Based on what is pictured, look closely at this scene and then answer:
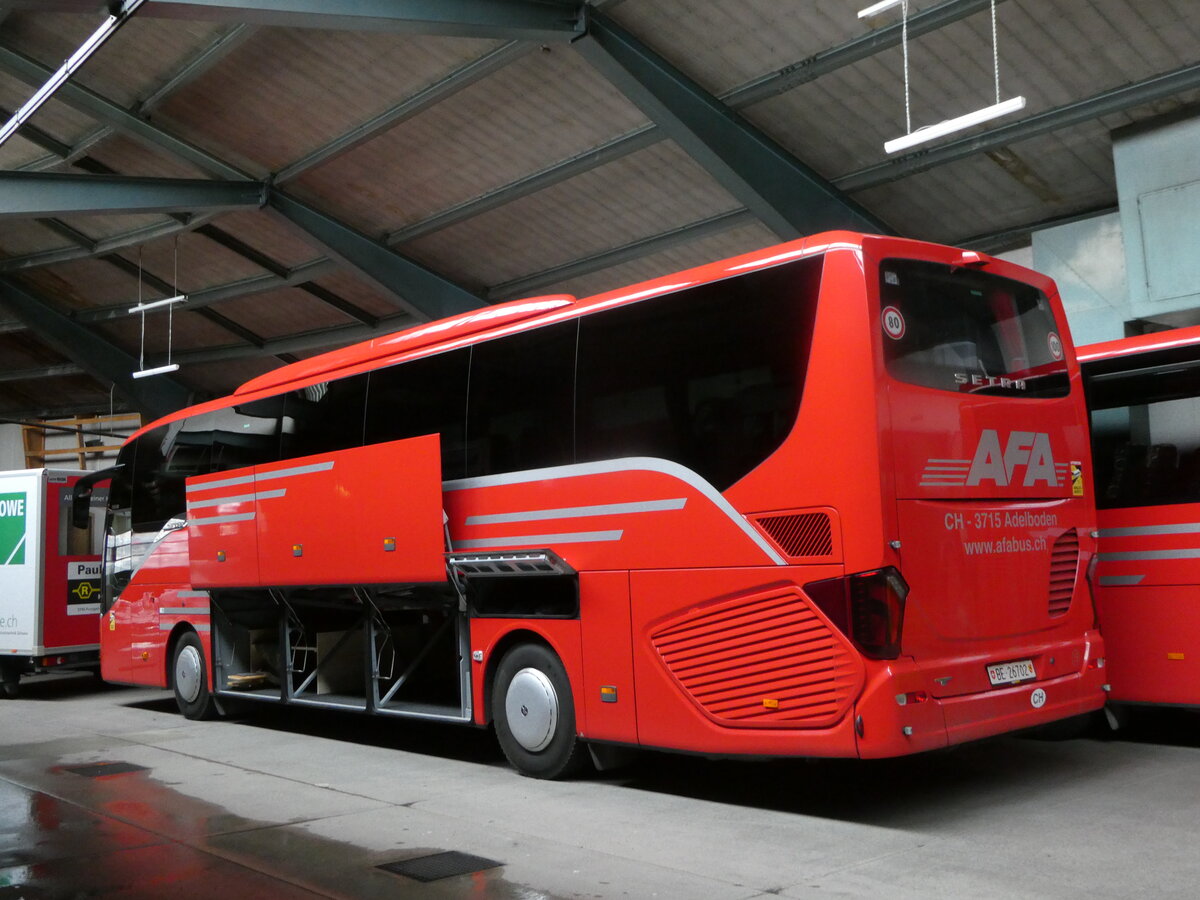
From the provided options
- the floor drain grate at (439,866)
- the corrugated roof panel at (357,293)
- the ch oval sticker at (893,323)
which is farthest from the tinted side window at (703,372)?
the corrugated roof panel at (357,293)

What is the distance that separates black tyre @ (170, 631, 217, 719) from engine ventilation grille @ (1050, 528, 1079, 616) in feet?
26.7

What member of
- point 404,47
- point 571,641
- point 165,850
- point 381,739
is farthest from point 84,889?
point 404,47

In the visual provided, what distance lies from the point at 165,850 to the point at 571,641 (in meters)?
2.66

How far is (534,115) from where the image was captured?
1536 cm

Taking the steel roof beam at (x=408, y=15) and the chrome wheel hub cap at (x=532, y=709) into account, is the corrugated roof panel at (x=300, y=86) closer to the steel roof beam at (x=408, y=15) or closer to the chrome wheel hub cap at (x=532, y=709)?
the steel roof beam at (x=408, y=15)

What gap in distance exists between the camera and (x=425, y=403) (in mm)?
8703

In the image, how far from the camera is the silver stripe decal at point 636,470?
20.5ft

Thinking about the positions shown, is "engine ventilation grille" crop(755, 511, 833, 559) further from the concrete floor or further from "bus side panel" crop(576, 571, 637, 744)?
the concrete floor

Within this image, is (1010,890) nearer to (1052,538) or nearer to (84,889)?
(1052,538)

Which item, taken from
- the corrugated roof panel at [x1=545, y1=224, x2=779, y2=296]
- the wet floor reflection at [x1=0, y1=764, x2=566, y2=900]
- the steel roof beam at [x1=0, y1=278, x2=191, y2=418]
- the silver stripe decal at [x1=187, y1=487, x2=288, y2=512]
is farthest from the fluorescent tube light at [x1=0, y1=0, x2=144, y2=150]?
the steel roof beam at [x1=0, y1=278, x2=191, y2=418]

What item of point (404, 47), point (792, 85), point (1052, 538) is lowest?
point (1052, 538)

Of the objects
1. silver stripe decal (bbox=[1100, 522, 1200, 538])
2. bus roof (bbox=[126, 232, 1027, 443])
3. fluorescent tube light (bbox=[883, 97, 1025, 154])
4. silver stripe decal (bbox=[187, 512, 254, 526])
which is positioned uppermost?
fluorescent tube light (bbox=[883, 97, 1025, 154])

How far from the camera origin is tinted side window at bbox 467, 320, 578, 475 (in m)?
7.53

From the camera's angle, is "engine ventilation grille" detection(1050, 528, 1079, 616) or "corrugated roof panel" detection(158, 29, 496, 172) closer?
"engine ventilation grille" detection(1050, 528, 1079, 616)
